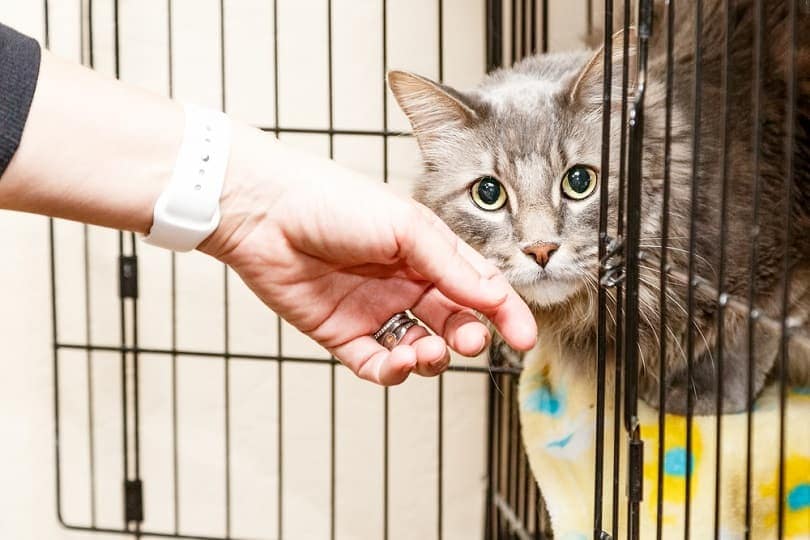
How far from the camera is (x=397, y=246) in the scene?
0.93m

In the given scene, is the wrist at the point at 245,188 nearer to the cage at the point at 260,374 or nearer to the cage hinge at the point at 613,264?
the cage hinge at the point at 613,264

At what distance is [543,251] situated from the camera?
1184 mm

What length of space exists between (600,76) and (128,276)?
986 millimetres

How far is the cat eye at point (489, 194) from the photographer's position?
130 centimetres

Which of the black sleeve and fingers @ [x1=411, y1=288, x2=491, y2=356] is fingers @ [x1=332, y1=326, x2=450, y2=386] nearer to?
fingers @ [x1=411, y1=288, x2=491, y2=356]

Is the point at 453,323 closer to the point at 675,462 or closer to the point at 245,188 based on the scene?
the point at 245,188

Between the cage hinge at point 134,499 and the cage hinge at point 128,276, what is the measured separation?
0.37 meters

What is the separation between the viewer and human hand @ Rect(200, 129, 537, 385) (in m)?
0.92

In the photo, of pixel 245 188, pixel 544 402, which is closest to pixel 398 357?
pixel 245 188

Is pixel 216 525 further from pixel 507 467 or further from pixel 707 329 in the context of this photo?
pixel 707 329

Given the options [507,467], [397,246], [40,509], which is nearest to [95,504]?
[40,509]

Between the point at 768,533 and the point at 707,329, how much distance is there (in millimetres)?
257

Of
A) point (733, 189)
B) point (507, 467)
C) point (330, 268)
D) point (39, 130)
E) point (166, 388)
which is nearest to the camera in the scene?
point (39, 130)

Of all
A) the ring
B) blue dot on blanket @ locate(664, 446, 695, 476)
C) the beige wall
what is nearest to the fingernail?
the ring
